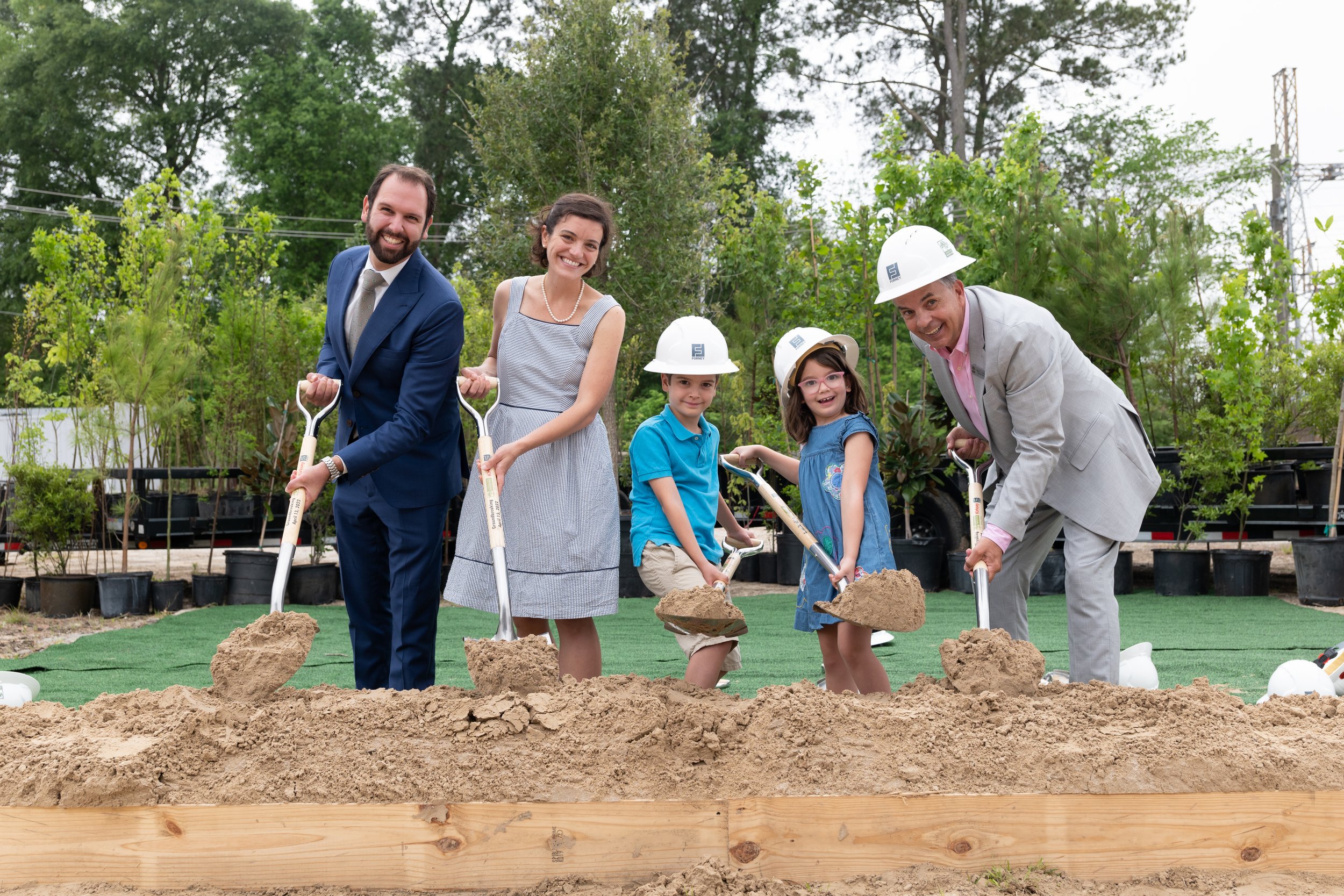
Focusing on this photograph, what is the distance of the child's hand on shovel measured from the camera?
9.36 feet

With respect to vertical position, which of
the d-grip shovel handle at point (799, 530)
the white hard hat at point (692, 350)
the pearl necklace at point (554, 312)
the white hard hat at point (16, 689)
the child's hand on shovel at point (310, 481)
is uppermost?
the pearl necklace at point (554, 312)

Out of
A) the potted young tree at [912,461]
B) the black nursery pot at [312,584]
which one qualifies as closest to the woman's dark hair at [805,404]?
the potted young tree at [912,461]

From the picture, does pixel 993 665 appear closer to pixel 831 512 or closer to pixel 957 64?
pixel 831 512

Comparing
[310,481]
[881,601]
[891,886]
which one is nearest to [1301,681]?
[881,601]

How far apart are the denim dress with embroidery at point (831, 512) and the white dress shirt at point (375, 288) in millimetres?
1430

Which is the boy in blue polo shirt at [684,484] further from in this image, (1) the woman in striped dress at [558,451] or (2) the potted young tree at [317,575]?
(2) the potted young tree at [317,575]

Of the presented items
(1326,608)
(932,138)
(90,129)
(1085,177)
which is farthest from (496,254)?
(90,129)

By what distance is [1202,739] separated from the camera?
98.7 inches

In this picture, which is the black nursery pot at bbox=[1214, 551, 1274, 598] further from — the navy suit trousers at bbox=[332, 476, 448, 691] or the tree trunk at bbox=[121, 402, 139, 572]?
the tree trunk at bbox=[121, 402, 139, 572]

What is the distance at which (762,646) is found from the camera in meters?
6.00

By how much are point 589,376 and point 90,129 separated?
2546cm

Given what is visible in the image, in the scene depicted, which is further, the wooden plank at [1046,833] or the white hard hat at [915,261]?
the white hard hat at [915,261]

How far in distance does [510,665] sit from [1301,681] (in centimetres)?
276

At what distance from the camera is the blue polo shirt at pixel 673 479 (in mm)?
3492
